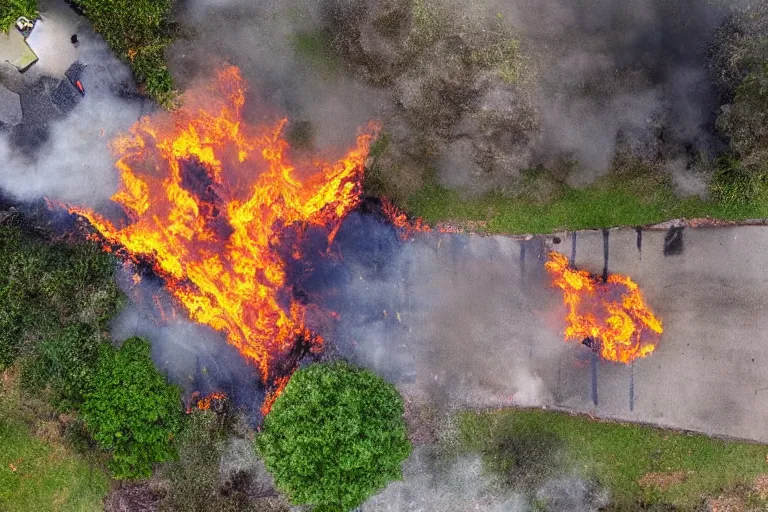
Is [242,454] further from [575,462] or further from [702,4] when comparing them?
[702,4]

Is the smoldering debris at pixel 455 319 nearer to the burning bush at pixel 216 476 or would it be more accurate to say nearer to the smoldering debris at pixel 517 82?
the smoldering debris at pixel 517 82

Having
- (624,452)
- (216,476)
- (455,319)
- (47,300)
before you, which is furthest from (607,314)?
(47,300)

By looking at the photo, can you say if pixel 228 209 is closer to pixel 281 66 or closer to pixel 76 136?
pixel 281 66

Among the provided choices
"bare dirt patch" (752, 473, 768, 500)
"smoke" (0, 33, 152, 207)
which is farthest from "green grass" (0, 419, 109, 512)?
"bare dirt patch" (752, 473, 768, 500)

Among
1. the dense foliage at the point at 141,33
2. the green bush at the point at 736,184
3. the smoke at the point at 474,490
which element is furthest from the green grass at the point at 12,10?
the green bush at the point at 736,184

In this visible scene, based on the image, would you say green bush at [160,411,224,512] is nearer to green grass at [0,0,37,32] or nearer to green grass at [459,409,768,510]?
green grass at [459,409,768,510]
